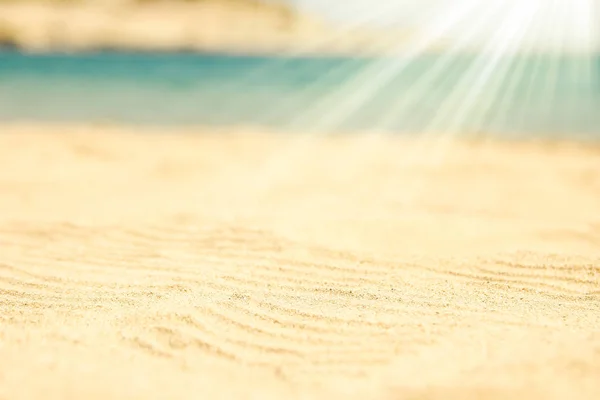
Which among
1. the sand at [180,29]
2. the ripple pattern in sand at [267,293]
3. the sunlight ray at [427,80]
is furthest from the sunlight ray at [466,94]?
the sand at [180,29]

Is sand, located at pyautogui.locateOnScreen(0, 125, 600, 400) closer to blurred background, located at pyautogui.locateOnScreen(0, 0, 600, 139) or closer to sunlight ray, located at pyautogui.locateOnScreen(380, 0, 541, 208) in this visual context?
sunlight ray, located at pyautogui.locateOnScreen(380, 0, 541, 208)

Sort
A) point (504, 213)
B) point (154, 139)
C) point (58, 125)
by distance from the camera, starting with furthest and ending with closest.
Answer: point (58, 125) → point (154, 139) → point (504, 213)

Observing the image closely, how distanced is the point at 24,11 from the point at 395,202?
45.1m

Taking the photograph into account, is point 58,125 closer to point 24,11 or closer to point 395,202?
point 395,202

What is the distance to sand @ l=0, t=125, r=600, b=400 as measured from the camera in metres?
2.40

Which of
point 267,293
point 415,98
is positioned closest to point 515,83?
point 415,98

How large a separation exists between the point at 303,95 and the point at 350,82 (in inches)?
121

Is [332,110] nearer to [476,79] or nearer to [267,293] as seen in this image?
[476,79]

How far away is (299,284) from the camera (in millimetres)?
3266

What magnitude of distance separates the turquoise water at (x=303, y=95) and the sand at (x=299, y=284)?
13.3 ft

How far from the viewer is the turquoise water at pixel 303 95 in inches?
387

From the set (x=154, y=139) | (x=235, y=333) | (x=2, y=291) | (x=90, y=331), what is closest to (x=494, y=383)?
(x=235, y=333)

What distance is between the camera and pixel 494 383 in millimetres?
2254

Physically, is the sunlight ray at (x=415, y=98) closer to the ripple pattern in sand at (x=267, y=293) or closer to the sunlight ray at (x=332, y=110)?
the sunlight ray at (x=332, y=110)
